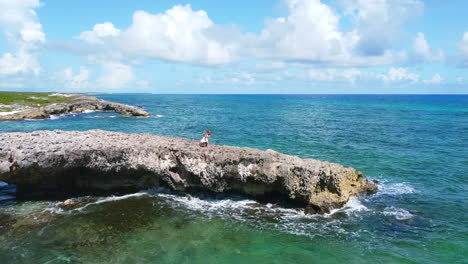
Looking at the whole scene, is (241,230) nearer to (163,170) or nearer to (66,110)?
(163,170)

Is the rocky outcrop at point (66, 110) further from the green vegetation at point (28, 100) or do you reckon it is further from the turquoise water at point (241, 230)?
the turquoise water at point (241, 230)

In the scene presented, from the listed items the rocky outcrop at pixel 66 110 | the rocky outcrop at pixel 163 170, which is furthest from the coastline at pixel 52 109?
the rocky outcrop at pixel 163 170

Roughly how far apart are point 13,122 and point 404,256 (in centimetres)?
7052

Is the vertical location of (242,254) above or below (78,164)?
below

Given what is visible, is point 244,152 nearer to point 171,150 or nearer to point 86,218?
point 171,150

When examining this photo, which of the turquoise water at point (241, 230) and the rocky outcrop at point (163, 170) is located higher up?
the rocky outcrop at point (163, 170)

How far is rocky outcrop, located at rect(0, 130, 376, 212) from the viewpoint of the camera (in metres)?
20.8

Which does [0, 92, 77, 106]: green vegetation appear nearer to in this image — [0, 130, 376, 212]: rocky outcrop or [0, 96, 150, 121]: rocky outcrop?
[0, 96, 150, 121]: rocky outcrop

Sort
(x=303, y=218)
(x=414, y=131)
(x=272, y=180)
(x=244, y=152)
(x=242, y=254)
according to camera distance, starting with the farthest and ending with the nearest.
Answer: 1. (x=414, y=131)
2. (x=244, y=152)
3. (x=272, y=180)
4. (x=303, y=218)
5. (x=242, y=254)

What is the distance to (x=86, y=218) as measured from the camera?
18938 mm

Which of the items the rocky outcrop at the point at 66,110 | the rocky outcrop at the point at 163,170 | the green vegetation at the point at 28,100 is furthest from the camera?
the green vegetation at the point at 28,100

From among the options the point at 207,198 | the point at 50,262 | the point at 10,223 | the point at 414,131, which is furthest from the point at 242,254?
the point at 414,131

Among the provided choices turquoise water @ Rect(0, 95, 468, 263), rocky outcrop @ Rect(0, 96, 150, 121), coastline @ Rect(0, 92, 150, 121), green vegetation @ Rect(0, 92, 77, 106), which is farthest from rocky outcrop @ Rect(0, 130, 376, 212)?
green vegetation @ Rect(0, 92, 77, 106)

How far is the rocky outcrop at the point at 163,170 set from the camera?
20.8 meters
